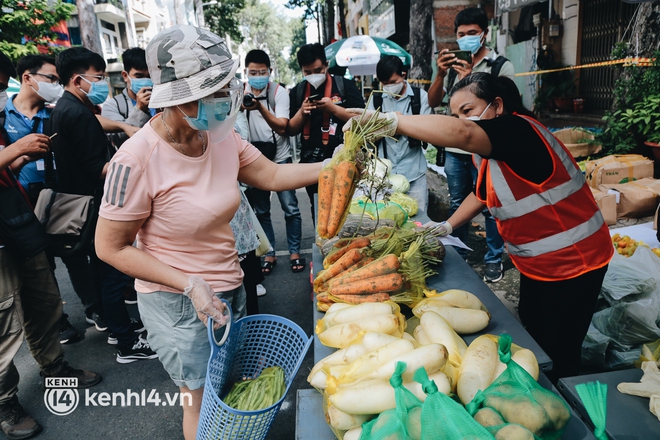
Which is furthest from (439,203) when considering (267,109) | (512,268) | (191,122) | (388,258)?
(191,122)

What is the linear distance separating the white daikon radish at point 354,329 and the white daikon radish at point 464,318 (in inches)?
9.9

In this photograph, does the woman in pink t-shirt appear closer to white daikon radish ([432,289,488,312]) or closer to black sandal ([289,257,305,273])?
white daikon radish ([432,289,488,312])

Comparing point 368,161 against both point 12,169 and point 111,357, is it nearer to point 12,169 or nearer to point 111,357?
point 12,169

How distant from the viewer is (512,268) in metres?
4.64

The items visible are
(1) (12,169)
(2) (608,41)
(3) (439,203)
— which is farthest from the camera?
(2) (608,41)

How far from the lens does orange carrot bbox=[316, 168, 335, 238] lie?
201cm

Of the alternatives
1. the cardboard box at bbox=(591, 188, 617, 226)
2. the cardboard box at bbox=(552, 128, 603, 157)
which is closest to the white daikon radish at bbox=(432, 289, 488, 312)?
the cardboard box at bbox=(591, 188, 617, 226)

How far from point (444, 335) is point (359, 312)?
39 cm

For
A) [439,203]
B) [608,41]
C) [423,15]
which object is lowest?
[439,203]

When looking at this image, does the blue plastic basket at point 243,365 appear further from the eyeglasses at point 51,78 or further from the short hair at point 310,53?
the short hair at point 310,53

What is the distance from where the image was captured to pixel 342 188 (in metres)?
1.99

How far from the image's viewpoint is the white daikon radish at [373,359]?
1.49 meters

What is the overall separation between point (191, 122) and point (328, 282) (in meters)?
1.07

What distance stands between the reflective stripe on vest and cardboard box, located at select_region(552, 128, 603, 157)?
4776 mm
